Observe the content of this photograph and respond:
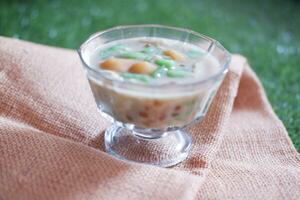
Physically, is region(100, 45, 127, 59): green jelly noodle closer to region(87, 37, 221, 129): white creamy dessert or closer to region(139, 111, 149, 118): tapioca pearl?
region(87, 37, 221, 129): white creamy dessert

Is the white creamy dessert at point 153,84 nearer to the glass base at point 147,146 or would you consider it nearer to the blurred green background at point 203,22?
the glass base at point 147,146

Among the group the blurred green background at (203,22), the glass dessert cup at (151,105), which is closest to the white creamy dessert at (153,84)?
the glass dessert cup at (151,105)

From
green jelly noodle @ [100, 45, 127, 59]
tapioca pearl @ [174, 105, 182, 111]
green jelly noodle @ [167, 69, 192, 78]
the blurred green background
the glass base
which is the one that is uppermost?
green jelly noodle @ [167, 69, 192, 78]

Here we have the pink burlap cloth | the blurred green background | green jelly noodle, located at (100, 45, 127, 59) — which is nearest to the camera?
the pink burlap cloth

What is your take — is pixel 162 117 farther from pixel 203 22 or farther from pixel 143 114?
pixel 203 22

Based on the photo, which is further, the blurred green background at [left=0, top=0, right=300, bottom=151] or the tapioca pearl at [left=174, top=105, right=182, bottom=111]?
the blurred green background at [left=0, top=0, right=300, bottom=151]

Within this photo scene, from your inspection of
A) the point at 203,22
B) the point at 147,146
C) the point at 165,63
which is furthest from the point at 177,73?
the point at 203,22

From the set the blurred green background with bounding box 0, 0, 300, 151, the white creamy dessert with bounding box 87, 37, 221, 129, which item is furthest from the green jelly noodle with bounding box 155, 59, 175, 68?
the blurred green background with bounding box 0, 0, 300, 151
